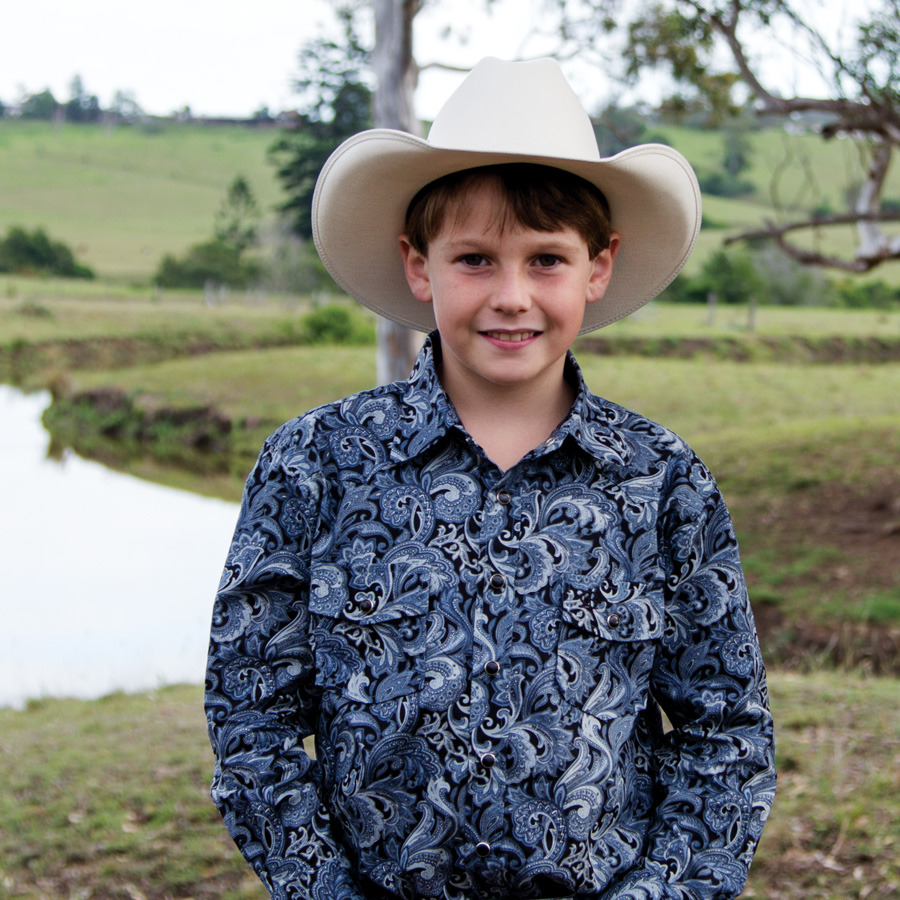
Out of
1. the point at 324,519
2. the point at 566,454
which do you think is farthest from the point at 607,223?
the point at 324,519

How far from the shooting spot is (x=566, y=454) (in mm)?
1576

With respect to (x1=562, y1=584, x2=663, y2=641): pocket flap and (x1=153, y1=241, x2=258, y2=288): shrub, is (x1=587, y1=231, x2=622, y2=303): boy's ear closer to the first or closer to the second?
(x1=562, y1=584, x2=663, y2=641): pocket flap

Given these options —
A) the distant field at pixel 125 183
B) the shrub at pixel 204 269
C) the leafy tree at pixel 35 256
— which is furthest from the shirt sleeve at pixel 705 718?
the distant field at pixel 125 183

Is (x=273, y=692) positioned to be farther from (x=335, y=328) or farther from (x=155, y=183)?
(x=155, y=183)

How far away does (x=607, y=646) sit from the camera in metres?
1.49

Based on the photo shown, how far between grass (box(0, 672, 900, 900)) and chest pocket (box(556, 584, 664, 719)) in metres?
2.30

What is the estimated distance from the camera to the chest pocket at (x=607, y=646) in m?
1.47

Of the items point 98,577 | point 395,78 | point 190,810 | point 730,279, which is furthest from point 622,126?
point 730,279

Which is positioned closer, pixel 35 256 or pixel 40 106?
pixel 35 256

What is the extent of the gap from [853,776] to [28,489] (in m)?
14.9

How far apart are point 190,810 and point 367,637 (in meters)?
2.95

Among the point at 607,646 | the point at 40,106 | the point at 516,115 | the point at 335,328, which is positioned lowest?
the point at 335,328

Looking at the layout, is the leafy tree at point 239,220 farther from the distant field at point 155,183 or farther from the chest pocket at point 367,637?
Result: the chest pocket at point 367,637

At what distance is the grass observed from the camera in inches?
138
